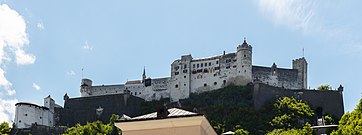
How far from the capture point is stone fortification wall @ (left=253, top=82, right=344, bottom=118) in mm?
64438

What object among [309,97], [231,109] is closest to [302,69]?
[309,97]

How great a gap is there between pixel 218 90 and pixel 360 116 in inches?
1458

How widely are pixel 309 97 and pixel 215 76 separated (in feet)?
34.5

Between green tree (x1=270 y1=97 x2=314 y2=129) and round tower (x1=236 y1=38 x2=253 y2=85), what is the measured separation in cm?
474

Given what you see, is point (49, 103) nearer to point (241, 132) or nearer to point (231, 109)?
point (231, 109)

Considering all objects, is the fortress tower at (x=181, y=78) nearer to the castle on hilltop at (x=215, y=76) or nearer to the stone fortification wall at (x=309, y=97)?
the castle on hilltop at (x=215, y=76)

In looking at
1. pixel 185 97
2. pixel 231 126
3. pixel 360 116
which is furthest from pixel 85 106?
pixel 360 116

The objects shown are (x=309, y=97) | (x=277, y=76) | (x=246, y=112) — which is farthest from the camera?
(x=277, y=76)

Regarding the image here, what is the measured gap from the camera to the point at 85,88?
74.8 m

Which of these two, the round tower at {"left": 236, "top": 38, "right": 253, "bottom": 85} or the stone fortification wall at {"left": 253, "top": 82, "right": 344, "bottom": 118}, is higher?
the round tower at {"left": 236, "top": 38, "right": 253, "bottom": 85}

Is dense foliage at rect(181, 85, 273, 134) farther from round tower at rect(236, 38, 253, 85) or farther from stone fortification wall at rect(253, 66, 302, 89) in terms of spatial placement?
stone fortification wall at rect(253, 66, 302, 89)

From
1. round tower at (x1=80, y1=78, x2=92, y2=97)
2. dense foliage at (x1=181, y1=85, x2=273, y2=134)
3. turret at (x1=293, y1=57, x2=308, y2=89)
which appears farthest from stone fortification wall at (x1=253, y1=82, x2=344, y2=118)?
round tower at (x1=80, y1=78, x2=92, y2=97)

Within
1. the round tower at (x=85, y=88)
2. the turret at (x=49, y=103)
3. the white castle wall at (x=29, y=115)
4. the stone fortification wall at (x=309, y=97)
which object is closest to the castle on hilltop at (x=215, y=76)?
the stone fortification wall at (x=309, y=97)

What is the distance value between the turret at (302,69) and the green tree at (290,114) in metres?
4.56
